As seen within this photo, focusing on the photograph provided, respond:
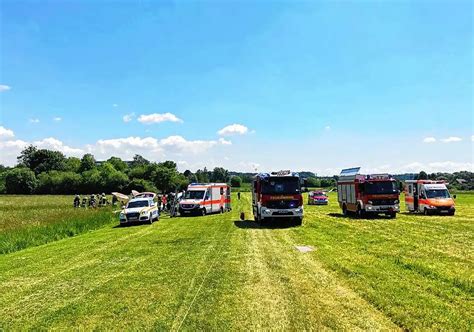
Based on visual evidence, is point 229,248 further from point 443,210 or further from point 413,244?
point 443,210

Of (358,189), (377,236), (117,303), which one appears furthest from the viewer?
(358,189)

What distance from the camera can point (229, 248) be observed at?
14.3 meters

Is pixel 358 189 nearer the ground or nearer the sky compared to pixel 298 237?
nearer the sky

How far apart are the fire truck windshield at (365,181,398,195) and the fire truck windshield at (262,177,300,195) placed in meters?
6.36

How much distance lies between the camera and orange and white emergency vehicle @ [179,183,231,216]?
110 feet

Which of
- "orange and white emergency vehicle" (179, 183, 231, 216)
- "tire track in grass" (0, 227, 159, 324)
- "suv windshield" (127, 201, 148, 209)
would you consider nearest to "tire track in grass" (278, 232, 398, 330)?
"tire track in grass" (0, 227, 159, 324)

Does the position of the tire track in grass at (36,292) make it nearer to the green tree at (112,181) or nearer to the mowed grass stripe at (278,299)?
the mowed grass stripe at (278,299)

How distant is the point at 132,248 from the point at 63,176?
342 ft

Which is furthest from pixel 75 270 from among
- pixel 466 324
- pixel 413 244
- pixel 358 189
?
pixel 358 189

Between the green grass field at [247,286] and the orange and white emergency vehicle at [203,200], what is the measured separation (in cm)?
1789

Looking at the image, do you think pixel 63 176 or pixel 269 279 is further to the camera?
pixel 63 176

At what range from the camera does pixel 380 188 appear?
26766 millimetres

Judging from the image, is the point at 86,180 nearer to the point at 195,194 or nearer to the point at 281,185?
the point at 195,194

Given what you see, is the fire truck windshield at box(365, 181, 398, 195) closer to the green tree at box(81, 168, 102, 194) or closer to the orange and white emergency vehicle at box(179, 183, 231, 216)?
the orange and white emergency vehicle at box(179, 183, 231, 216)
